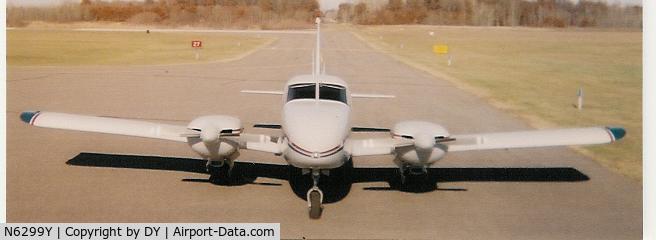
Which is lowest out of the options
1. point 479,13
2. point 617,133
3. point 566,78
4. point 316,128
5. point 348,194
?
point 348,194

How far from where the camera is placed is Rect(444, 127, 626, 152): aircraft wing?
437 inches

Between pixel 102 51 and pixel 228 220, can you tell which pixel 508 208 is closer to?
pixel 228 220

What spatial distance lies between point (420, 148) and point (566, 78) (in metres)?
25.9

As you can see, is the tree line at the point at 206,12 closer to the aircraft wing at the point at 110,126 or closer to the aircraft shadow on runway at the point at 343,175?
the aircraft shadow on runway at the point at 343,175

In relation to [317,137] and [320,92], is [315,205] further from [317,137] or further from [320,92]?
[320,92]

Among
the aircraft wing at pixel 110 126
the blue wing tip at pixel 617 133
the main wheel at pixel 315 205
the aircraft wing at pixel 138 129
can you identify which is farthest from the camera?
the blue wing tip at pixel 617 133

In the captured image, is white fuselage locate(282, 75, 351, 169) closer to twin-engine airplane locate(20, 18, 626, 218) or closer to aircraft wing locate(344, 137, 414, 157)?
twin-engine airplane locate(20, 18, 626, 218)

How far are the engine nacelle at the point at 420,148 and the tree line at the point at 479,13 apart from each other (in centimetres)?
1208

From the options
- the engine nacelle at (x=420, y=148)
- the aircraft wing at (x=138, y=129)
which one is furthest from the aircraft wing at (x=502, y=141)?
the aircraft wing at (x=138, y=129)

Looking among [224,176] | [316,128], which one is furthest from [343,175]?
[316,128]

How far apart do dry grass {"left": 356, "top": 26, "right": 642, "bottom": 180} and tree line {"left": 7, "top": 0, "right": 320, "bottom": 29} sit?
10.8 metres

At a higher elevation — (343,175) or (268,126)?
(268,126)

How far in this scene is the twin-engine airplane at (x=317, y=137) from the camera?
970 centimetres

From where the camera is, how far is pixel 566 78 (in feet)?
107
